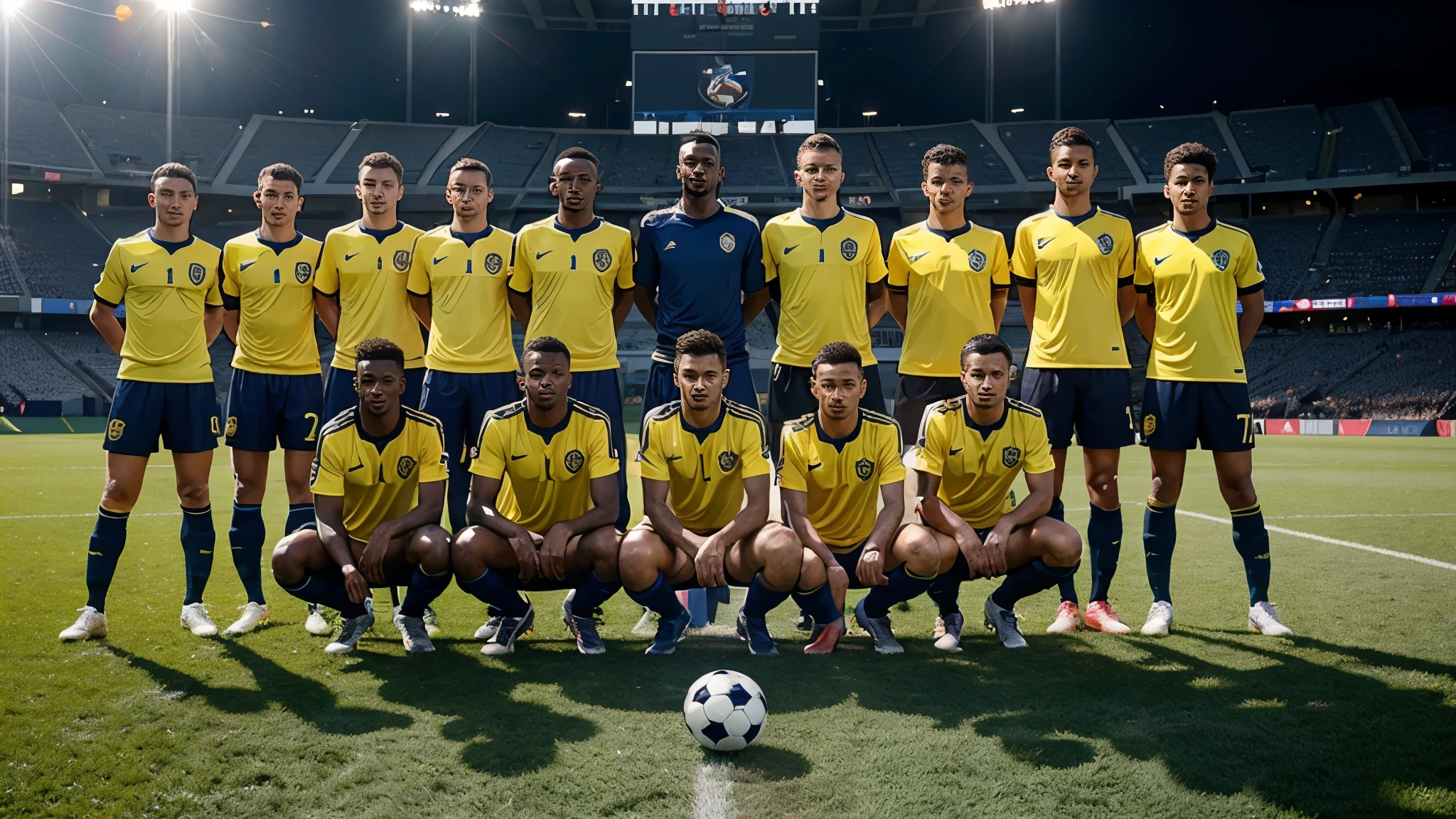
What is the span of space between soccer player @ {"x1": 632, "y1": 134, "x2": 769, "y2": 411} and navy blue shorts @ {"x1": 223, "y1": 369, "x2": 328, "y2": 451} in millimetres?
1769

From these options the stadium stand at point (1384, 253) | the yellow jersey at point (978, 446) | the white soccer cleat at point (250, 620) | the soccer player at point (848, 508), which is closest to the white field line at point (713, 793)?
the soccer player at point (848, 508)

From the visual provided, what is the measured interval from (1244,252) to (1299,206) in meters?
37.4

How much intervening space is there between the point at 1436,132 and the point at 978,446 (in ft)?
127

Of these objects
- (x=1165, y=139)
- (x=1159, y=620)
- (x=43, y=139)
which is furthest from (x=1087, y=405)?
(x=43, y=139)

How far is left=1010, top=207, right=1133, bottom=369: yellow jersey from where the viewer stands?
474cm

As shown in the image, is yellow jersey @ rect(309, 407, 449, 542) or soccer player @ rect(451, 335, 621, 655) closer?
soccer player @ rect(451, 335, 621, 655)

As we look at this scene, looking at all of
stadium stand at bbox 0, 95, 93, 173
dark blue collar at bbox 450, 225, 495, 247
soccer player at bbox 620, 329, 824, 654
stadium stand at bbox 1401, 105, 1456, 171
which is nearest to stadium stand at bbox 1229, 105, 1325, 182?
stadium stand at bbox 1401, 105, 1456, 171

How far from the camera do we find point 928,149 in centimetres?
3700

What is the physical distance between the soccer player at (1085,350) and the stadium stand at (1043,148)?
105 feet

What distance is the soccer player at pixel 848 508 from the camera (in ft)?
13.3

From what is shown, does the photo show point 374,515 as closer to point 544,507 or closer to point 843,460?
point 544,507

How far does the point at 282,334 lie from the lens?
5.01 metres

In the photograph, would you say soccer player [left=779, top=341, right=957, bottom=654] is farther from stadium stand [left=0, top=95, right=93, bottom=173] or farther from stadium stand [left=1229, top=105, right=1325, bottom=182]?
stadium stand [left=0, top=95, right=93, bottom=173]

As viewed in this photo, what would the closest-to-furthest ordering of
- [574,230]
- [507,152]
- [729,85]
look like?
1. [574,230]
2. [729,85]
3. [507,152]
